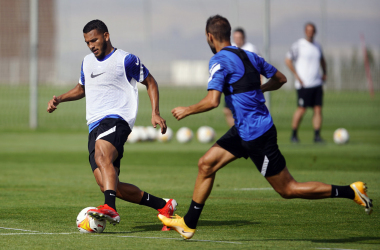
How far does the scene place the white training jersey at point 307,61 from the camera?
1705cm

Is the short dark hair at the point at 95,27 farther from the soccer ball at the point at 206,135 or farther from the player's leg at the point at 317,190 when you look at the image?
the soccer ball at the point at 206,135

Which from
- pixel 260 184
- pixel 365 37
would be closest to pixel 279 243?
pixel 260 184

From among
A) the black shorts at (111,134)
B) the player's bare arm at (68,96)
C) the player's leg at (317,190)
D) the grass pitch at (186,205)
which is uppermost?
the player's bare arm at (68,96)

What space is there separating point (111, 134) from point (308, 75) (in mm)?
11210

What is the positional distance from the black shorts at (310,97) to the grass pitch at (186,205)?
1426mm

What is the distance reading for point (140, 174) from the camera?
1157cm

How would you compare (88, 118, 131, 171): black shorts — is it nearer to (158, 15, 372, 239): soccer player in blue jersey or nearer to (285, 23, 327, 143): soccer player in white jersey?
(158, 15, 372, 239): soccer player in blue jersey

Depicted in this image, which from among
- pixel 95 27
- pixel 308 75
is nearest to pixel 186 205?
pixel 95 27

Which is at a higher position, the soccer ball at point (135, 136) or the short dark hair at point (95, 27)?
the short dark hair at point (95, 27)

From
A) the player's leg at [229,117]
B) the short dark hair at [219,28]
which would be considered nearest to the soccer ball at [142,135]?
the player's leg at [229,117]

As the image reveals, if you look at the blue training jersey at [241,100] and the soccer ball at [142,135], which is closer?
the blue training jersey at [241,100]

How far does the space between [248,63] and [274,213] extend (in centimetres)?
226

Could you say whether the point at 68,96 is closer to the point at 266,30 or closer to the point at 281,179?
the point at 281,179

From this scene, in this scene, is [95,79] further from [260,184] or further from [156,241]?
[260,184]
